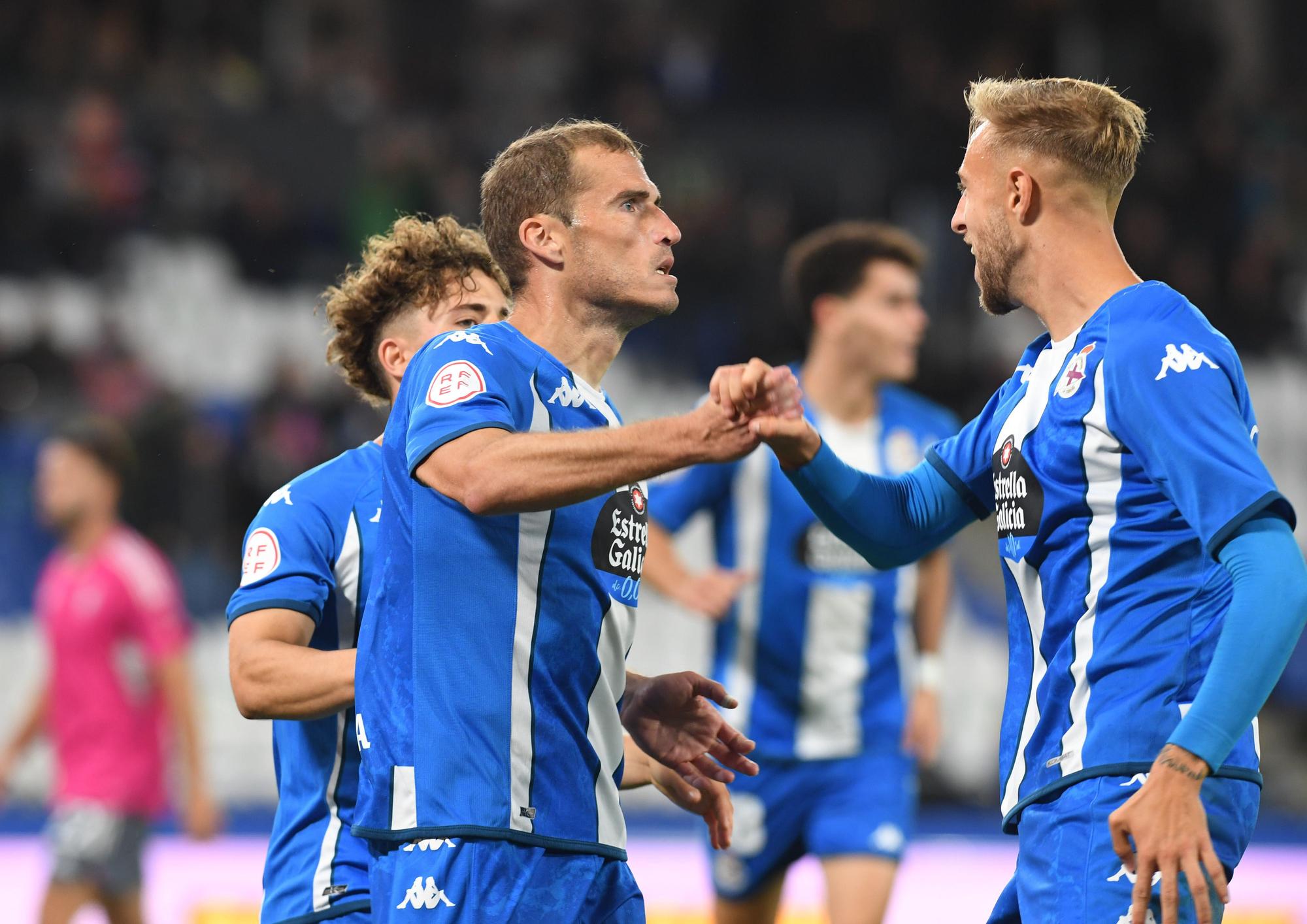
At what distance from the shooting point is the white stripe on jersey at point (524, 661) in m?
3.28

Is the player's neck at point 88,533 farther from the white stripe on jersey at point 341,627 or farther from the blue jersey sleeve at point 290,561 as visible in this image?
the white stripe on jersey at point 341,627

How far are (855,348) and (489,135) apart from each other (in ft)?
36.6

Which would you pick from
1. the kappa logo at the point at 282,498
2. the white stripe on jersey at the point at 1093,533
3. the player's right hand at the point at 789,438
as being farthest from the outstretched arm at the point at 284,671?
the white stripe on jersey at the point at 1093,533

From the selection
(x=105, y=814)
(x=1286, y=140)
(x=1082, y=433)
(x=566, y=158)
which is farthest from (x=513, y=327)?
(x=1286, y=140)

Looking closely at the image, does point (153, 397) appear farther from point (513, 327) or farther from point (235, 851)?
point (513, 327)

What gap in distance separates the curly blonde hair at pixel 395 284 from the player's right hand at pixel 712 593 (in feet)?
6.73

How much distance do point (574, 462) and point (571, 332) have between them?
66cm

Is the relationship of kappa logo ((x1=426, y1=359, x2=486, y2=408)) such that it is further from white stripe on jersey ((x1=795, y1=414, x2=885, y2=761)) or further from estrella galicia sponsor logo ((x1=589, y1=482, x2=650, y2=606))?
white stripe on jersey ((x1=795, y1=414, x2=885, y2=761))

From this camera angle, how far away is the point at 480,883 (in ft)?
10.5

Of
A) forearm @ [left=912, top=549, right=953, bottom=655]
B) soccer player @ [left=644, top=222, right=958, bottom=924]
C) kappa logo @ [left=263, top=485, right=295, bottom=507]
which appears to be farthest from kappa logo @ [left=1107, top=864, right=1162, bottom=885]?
forearm @ [left=912, top=549, right=953, bottom=655]

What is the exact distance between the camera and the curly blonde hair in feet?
14.5

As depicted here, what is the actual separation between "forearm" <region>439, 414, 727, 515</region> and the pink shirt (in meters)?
5.11

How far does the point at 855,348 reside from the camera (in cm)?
705

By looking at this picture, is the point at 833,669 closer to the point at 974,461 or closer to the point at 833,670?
the point at 833,670
